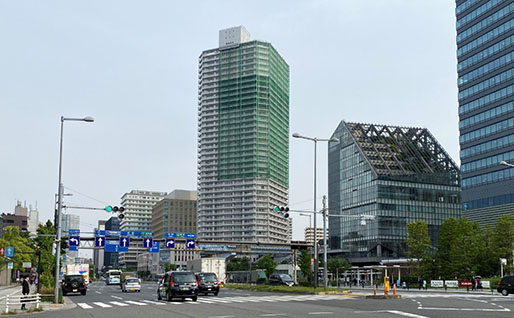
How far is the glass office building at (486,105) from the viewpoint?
321ft

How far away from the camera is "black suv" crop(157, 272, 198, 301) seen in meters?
34.8

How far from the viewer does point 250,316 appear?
22.3 m

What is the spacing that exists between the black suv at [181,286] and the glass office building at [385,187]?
9371 cm

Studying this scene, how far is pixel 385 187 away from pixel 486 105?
122 ft

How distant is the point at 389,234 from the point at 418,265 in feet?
182

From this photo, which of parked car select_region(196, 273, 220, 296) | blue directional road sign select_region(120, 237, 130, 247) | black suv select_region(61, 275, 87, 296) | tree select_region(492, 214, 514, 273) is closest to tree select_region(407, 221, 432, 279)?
tree select_region(492, 214, 514, 273)

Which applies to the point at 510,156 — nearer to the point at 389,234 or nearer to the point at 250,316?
the point at 389,234

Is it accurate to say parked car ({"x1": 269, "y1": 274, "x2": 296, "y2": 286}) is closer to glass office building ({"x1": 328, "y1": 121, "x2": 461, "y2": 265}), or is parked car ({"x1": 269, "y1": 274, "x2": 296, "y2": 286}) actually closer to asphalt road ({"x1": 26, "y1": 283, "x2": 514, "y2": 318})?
asphalt road ({"x1": 26, "y1": 283, "x2": 514, "y2": 318})

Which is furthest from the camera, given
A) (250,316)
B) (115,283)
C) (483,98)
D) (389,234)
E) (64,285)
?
(389,234)

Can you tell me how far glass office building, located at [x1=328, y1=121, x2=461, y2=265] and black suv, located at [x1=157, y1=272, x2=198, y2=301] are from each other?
9371 centimetres

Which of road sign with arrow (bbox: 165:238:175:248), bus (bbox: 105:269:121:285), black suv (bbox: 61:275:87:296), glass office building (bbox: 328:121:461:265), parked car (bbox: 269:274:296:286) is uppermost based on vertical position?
glass office building (bbox: 328:121:461:265)

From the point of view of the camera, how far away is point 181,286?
3494 centimetres

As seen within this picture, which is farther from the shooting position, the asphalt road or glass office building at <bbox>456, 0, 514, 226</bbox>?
glass office building at <bbox>456, 0, 514, 226</bbox>

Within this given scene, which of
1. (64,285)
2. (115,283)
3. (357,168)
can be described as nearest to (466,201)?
(357,168)
